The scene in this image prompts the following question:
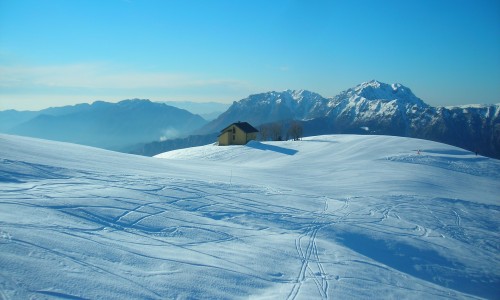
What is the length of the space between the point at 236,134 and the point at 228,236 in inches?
1869

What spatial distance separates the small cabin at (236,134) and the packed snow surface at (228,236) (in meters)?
34.1

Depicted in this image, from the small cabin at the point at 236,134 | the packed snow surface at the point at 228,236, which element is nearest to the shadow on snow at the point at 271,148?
the small cabin at the point at 236,134

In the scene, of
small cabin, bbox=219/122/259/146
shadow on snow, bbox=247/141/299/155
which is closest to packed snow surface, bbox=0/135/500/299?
shadow on snow, bbox=247/141/299/155

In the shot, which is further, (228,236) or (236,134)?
(236,134)

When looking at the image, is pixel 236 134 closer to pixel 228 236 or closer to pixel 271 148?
pixel 271 148

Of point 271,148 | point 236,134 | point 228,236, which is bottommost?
point 228,236

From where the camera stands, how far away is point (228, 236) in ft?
40.2

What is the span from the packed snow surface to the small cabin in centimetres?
3407

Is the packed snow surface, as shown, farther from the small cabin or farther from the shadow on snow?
the small cabin

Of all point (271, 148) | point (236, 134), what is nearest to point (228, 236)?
point (271, 148)

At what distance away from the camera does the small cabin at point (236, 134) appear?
192 feet

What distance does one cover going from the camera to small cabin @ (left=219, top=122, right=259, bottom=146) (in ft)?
192

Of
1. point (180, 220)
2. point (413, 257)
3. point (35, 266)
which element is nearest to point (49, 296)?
point (35, 266)

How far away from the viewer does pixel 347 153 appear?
40938mm
